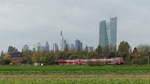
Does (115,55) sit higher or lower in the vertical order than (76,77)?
higher

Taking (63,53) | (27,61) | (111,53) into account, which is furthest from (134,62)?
(27,61)

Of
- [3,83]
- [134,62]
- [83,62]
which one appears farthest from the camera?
[134,62]

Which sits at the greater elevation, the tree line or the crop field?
the tree line

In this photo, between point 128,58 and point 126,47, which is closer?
point 128,58

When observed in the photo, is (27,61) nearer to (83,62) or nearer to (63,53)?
(63,53)

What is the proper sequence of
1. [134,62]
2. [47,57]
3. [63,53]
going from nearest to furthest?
[134,62] → [47,57] → [63,53]

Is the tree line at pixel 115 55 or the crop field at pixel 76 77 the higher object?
the tree line at pixel 115 55

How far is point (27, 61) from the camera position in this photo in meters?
156

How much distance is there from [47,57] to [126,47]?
1573 inches

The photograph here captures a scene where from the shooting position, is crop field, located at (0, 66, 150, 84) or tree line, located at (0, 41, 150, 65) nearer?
crop field, located at (0, 66, 150, 84)

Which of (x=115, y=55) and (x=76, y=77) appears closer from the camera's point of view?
(x=76, y=77)

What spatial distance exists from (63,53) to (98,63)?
39.3 meters

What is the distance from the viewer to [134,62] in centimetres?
11512

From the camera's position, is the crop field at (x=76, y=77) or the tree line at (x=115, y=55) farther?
the tree line at (x=115, y=55)
